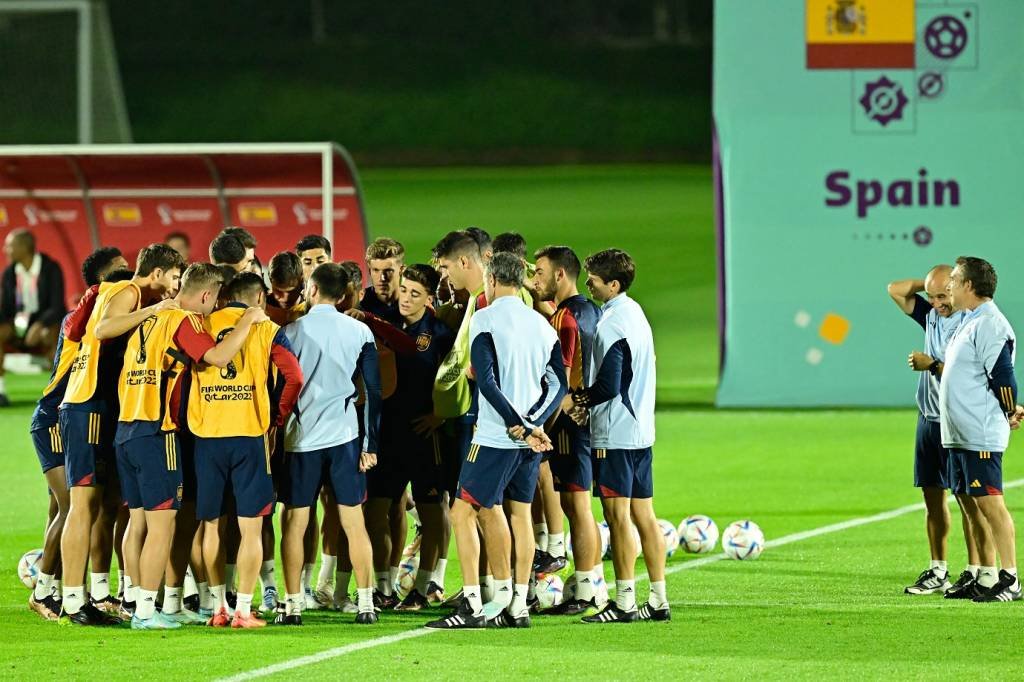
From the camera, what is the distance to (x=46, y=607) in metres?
8.38

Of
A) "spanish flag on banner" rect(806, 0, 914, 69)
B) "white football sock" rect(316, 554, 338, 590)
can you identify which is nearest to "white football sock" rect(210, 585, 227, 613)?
"white football sock" rect(316, 554, 338, 590)

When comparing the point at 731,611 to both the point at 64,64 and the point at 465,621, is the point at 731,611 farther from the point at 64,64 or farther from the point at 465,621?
the point at 64,64

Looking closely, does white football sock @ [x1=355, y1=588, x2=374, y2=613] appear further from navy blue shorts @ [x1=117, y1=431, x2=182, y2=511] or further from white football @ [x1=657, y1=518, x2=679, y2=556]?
white football @ [x1=657, y1=518, x2=679, y2=556]

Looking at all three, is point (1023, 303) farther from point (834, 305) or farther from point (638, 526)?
point (638, 526)

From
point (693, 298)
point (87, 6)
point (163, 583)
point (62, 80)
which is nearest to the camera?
point (163, 583)

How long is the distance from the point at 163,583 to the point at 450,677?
2.15 m

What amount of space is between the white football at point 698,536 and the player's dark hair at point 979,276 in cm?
249

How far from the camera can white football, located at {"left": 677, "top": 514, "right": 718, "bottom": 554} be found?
10.3 m

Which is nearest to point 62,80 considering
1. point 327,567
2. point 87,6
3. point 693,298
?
point 87,6

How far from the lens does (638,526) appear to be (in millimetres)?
8078

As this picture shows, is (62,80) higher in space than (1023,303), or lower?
higher

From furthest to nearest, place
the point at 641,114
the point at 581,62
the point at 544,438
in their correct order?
1. the point at 581,62
2. the point at 641,114
3. the point at 544,438

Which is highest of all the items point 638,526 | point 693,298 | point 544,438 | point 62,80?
point 62,80

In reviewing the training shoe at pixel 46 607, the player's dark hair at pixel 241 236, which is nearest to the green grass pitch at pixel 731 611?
the training shoe at pixel 46 607
